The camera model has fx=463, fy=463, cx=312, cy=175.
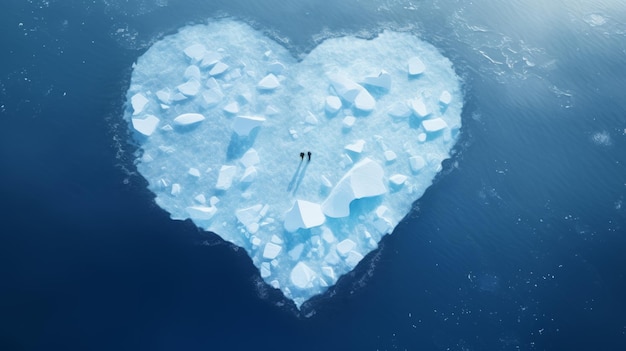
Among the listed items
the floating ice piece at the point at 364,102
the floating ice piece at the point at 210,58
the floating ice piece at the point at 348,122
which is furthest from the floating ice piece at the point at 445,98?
the floating ice piece at the point at 210,58

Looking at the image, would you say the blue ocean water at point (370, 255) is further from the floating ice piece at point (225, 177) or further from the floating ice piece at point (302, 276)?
the floating ice piece at point (225, 177)

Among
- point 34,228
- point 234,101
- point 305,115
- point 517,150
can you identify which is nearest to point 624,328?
point 517,150

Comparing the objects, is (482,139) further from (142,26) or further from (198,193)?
(142,26)

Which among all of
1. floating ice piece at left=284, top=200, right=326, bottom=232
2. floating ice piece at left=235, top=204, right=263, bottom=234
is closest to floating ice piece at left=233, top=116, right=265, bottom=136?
floating ice piece at left=235, top=204, right=263, bottom=234

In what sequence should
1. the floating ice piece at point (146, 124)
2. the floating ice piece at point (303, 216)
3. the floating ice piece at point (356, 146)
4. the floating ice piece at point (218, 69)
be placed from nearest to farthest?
the floating ice piece at point (303, 216), the floating ice piece at point (356, 146), the floating ice piece at point (146, 124), the floating ice piece at point (218, 69)

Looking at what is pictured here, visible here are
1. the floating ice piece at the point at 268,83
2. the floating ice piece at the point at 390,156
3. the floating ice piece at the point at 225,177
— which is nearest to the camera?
the floating ice piece at the point at 225,177

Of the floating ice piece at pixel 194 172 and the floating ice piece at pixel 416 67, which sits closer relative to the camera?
the floating ice piece at pixel 194 172

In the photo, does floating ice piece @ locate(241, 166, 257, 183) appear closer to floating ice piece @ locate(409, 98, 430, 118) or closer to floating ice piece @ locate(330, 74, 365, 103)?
floating ice piece @ locate(330, 74, 365, 103)

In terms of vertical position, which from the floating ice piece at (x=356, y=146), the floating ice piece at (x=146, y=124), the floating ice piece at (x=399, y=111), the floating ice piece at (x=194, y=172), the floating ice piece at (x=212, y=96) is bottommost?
the floating ice piece at (x=194, y=172)
